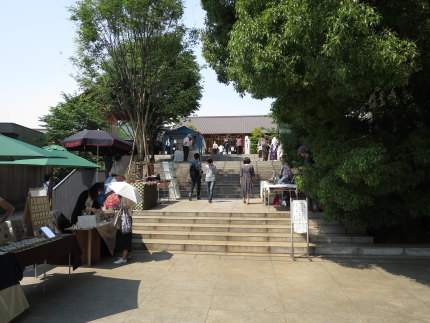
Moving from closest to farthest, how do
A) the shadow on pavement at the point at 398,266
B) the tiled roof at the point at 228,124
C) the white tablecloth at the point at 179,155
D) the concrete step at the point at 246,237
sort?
the shadow on pavement at the point at 398,266 → the concrete step at the point at 246,237 → the white tablecloth at the point at 179,155 → the tiled roof at the point at 228,124

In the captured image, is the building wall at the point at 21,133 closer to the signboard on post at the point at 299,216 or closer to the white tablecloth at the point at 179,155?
the white tablecloth at the point at 179,155

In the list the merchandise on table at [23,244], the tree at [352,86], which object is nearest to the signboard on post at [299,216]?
the tree at [352,86]

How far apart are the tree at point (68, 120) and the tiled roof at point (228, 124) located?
907 inches

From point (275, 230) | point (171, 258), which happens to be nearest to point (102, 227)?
point (171, 258)

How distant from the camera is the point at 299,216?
7004 millimetres

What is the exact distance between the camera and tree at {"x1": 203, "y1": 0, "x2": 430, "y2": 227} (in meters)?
4.96

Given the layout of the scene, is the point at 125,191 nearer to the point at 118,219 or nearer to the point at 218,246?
the point at 118,219

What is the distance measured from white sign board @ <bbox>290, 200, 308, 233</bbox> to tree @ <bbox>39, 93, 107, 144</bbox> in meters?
14.5

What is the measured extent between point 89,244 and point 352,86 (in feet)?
18.3

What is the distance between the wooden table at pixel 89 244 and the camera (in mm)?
6590

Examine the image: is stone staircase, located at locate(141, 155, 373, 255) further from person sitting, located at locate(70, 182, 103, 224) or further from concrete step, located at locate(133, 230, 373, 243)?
person sitting, located at locate(70, 182, 103, 224)

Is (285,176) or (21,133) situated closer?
(285,176)

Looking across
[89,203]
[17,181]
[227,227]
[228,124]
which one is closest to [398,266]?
[227,227]

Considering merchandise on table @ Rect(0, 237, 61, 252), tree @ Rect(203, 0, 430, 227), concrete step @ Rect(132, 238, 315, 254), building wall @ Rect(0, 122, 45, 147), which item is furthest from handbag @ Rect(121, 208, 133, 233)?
building wall @ Rect(0, 122, 45, 147)
